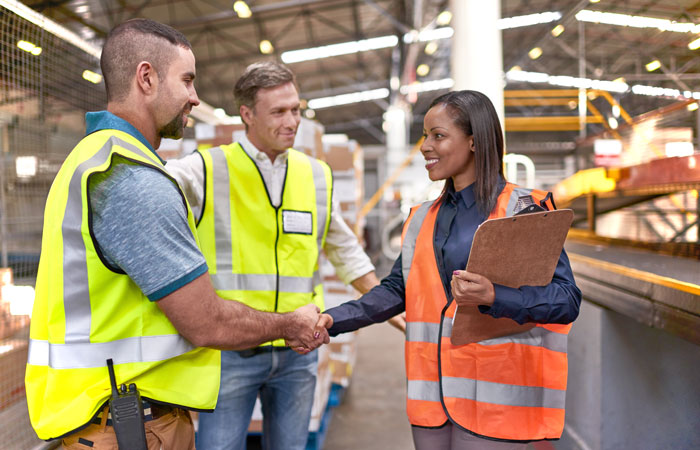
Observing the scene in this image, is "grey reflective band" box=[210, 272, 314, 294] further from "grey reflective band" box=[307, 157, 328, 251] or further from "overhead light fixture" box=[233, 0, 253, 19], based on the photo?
"overhead light fixture" box=[233, 0, 253, 19]

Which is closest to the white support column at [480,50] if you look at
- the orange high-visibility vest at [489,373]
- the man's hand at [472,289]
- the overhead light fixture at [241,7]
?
the orange high-visibility vest at [489,373]

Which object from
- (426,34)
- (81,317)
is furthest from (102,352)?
(426,34)

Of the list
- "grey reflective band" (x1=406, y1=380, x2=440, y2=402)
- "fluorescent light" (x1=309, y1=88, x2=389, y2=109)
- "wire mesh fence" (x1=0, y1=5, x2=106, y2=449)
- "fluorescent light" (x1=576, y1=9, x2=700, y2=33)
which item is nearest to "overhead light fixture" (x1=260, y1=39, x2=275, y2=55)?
"fluorescent light" (x1=309, y1=88, x2=389, y2=109)

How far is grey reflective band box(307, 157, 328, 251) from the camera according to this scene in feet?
7.63

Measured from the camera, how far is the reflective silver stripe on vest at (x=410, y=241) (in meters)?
1.85

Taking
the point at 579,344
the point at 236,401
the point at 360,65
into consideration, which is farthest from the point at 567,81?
the point at 360,65

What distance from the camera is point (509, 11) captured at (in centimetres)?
1302

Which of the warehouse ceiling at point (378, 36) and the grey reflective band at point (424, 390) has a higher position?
the warehouse ceiling at point (378, 36)

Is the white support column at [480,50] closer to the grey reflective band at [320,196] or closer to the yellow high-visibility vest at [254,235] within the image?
the grey reflective band at [320,196]

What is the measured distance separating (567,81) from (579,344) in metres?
3.84

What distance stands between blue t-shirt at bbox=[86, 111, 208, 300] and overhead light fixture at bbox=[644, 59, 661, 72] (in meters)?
2.94

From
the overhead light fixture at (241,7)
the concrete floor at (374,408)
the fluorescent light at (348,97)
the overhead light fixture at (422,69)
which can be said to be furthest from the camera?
the fluorescent light at (348,97)

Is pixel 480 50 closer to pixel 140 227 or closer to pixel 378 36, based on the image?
pixel 140 227

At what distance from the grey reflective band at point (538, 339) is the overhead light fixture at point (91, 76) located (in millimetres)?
2186
